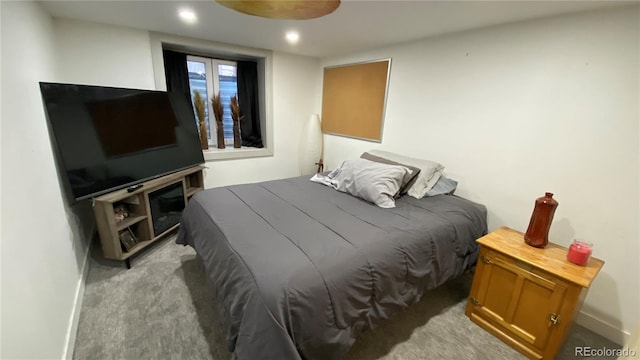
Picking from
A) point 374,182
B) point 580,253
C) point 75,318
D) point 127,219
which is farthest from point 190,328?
point 580,253

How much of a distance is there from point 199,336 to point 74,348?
2.19 ft

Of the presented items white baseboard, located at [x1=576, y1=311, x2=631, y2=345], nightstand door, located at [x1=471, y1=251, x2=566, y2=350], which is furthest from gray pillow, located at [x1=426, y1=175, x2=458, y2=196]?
white baseboard, located at [x1=576, y1=311, x2=631, y2=345]

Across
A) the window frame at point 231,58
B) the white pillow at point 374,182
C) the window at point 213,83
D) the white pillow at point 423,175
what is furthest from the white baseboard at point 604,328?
the window at point 213,83

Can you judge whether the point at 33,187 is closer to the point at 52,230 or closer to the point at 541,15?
the point at 52,230

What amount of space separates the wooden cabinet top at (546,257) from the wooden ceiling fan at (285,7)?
1892mm

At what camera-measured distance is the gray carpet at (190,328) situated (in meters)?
1.52

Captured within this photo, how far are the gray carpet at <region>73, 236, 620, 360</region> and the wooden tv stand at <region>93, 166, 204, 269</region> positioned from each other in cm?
21

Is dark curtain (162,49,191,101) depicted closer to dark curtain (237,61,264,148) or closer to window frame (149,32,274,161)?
window frame (149,32,274,161)

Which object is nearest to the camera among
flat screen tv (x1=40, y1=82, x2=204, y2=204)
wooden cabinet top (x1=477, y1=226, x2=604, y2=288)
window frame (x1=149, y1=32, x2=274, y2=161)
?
wooden cabinet top (x1=477, y1=226, x2=604, y2=288)

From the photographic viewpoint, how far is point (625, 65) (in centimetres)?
155

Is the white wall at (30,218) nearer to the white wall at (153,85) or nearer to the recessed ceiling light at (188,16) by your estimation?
the white wall at (153,85)

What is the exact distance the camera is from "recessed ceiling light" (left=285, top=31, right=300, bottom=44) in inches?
99.7

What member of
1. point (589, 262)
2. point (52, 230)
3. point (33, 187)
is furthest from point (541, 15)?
point (52, 230)

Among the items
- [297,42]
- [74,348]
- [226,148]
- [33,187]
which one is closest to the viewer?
[33,187]
